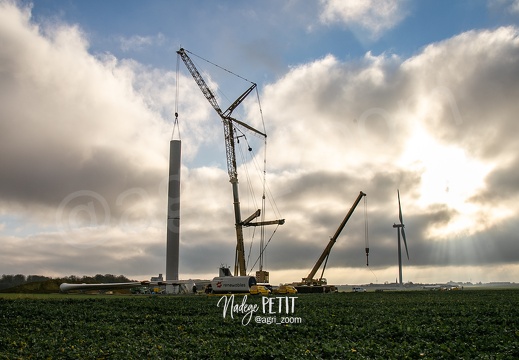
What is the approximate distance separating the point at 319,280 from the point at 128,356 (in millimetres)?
92283

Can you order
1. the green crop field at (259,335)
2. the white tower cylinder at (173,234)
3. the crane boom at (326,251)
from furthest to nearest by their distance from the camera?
the crane boom at (326,251), the white tower cylinder at (173,234), the green crop field at (259,335)

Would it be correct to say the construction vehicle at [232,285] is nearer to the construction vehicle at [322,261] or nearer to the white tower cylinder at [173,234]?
the white tower cylinder at [173,234]

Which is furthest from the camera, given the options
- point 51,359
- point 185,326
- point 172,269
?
point 172,269

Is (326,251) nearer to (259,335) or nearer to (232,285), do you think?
(232,285)

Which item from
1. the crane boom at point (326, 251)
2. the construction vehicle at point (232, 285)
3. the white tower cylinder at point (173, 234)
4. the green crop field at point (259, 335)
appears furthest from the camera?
the crane boom at point (326, 251)

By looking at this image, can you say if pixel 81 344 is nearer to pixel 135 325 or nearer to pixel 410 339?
pixel 135 325

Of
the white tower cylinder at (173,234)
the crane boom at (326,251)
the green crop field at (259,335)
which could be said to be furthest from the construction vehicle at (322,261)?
the green crop field at (259,335)

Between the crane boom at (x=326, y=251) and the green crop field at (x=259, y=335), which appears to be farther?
the crane boom at (x=326, y=251)

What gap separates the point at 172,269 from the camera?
9800 centimetres

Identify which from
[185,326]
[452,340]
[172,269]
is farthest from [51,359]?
[172,269]

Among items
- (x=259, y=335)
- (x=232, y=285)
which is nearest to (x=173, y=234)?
(x=232, y=285)

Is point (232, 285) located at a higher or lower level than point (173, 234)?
lower

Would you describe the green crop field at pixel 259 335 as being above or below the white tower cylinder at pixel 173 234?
below

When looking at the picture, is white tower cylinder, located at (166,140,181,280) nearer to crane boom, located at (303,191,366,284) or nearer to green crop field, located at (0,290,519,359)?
crane boom, located at (303,191,366,284)
